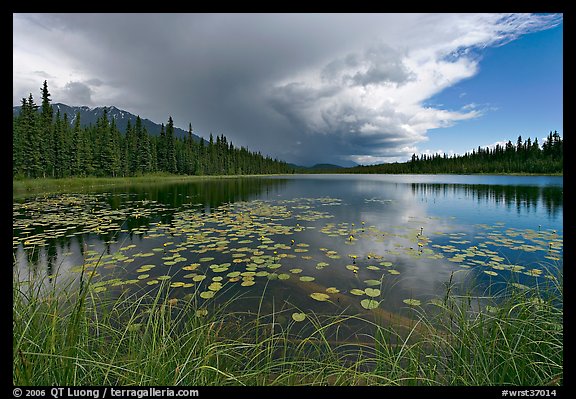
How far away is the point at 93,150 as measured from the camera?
4434cm

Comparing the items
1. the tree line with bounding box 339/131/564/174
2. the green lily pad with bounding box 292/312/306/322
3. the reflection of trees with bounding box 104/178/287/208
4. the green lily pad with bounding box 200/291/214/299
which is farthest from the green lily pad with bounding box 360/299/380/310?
the tree line with bounding box 339/131/564/174

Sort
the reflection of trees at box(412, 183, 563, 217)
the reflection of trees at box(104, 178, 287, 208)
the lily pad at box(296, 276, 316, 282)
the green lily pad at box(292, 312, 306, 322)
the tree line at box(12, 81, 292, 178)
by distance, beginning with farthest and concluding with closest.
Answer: the tree line at box(12, 81, 292, 178) < the reflection of trees at box(104, 178, 287, 208) < the reflection of trees at box(412, 183, 563, 217) < the lily pad at box(296, 276, 316, 282) < the green lily pad at box(292, 312, 306, 322)

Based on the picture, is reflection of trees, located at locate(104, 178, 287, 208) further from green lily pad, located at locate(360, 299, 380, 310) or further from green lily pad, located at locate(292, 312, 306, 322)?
green lily pad, located at locate(360, 299, 380, 310)

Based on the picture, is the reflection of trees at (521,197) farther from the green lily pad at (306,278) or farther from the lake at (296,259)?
the green lily pad at (306,278)

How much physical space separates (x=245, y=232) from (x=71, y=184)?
Answer: 3799cm

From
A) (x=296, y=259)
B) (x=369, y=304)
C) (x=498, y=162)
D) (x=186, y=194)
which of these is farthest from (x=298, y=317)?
(x=498, y=162)

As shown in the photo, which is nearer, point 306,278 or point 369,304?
point 369,304

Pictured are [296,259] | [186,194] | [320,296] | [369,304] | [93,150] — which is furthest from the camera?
[93,150]

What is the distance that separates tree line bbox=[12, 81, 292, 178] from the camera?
30.8 m

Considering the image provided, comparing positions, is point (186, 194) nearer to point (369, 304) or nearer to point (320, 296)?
point (320, 296)

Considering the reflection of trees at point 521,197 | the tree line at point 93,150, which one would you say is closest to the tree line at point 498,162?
the reflection of trees at point 521,197

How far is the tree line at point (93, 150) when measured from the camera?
30828mm

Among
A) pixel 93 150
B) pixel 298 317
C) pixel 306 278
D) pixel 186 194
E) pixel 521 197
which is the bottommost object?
pixel 298 317
